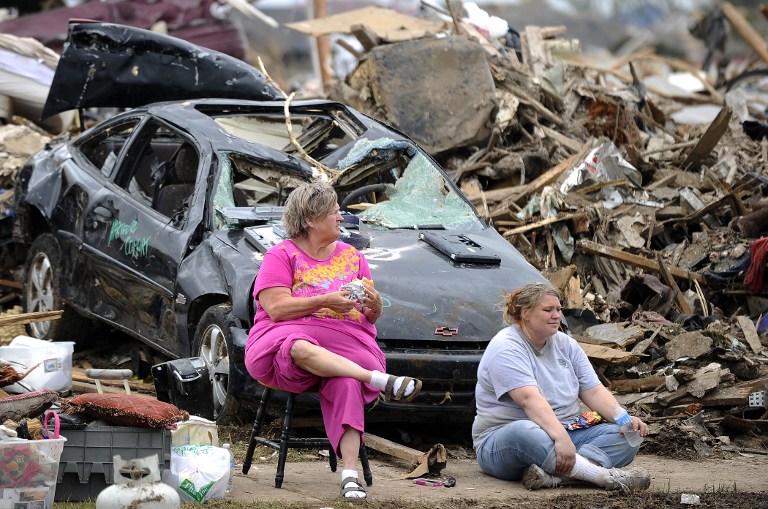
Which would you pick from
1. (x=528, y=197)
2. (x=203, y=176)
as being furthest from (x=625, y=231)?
(x=203, y=176)

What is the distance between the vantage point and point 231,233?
786cm

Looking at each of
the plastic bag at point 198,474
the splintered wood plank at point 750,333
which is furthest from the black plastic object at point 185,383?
the splintered wood plank at point 750,333

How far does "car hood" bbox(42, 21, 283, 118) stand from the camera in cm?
1080

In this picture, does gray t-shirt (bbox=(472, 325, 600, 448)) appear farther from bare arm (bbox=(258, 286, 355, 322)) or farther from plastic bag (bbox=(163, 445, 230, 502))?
plastic bag (bbox=(163, 445, 230, 502))

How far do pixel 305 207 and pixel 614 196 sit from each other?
5616mm

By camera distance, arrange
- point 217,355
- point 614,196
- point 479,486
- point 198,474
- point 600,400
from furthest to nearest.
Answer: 1. point 614,196
2. point 217,355
3. point 600,400
4. point 479,486
5. point 198,474

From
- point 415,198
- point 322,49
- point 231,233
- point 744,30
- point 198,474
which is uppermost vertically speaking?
point 744,30

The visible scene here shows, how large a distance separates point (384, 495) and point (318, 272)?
3.77 feet

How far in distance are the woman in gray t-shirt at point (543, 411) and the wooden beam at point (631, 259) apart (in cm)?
355

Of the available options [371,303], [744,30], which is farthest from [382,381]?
[744,30]

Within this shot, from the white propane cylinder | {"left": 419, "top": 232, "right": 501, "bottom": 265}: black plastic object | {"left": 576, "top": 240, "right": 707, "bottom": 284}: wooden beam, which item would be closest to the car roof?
{"left": 419, "top": 232, "right": 501, "bottom": 265}: black plastic object

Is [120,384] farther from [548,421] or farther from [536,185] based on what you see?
[536,185]

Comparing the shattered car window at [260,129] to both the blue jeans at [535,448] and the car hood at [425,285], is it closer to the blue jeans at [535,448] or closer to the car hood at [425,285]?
the car hood at [425,285]

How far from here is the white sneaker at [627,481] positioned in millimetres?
6301
